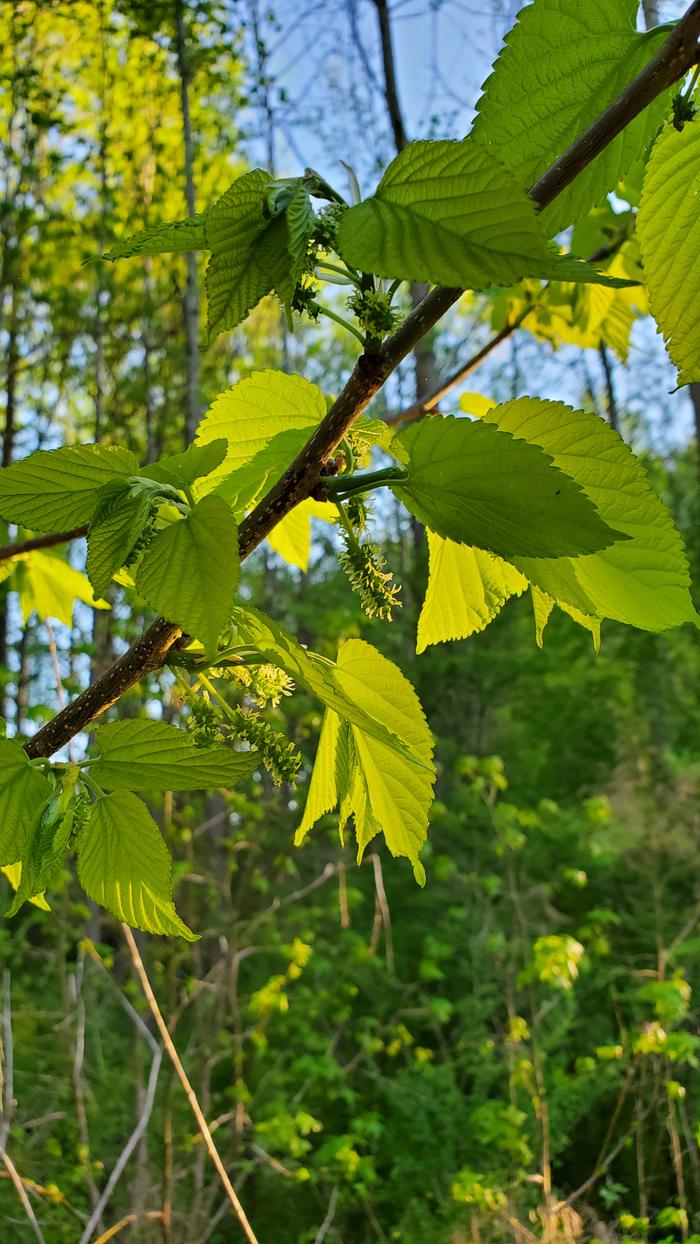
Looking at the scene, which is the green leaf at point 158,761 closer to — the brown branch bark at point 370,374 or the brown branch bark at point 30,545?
the brown branch bark at point 370,374

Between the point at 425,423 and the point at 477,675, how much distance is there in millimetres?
4126

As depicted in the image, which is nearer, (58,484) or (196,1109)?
(58,484)

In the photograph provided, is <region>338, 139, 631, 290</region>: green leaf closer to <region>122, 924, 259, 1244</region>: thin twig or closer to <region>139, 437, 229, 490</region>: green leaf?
<region>139, 437, 229, 490</region>: green leaf

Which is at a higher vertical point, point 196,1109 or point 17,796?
point 17,796

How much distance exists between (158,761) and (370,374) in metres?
0.11

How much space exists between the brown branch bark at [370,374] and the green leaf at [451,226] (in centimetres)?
1

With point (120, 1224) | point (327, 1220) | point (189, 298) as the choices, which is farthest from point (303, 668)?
point (189, 298)

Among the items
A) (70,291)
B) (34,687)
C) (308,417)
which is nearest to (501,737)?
(70,291)

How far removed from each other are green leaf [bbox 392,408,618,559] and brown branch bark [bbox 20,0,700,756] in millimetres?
22

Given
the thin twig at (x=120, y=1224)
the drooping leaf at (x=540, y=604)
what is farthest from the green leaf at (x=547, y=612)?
the thin twig at (x=120, y=1224)

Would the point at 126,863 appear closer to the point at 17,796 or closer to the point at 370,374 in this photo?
the point at 17,796

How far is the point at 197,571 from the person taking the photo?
0.60ft

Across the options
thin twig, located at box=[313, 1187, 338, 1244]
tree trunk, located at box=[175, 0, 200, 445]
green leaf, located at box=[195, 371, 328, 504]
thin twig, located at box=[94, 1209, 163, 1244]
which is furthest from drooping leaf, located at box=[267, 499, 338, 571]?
tree trunk, located at box=[175, 0, 200, 445]

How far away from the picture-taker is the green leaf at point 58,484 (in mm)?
221
